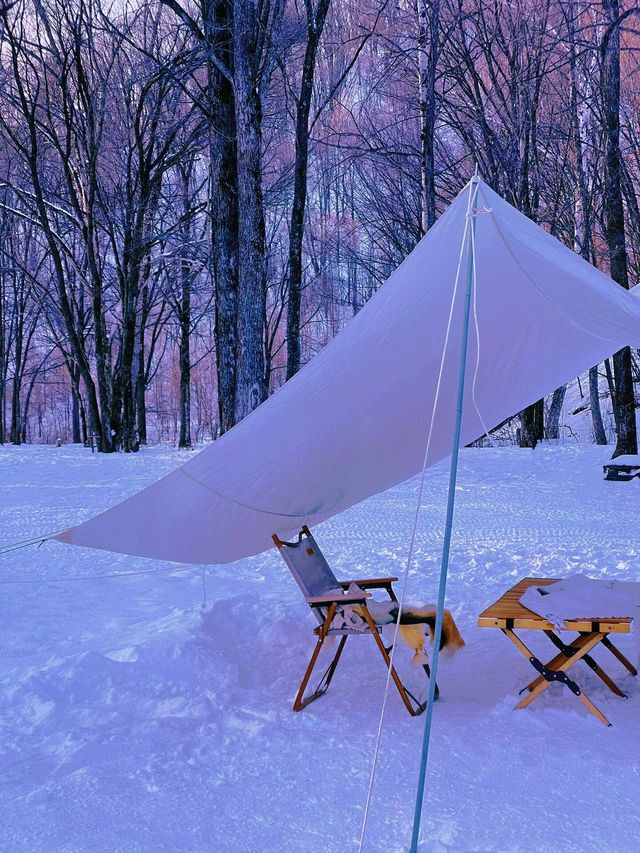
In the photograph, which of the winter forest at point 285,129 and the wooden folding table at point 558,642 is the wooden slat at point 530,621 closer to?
the wooden folding table at point 558,642

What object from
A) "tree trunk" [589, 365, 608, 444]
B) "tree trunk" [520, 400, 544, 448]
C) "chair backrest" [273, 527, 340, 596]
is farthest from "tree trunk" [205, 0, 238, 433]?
"tree trunk" [589, 365, 608, 444]

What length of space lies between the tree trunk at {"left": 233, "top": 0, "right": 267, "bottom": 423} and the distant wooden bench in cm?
491

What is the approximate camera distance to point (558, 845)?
2.35 metres

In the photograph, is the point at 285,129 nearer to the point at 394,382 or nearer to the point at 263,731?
the point at 394,382

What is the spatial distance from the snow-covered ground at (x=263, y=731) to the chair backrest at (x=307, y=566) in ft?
1.36

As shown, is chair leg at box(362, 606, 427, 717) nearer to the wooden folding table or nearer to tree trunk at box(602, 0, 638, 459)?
the wooden folding table

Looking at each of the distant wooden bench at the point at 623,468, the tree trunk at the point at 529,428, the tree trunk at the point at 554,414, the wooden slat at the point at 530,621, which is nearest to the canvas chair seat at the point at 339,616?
the wooden slat at the point at 530,621

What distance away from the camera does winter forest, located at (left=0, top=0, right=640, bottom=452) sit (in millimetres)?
10477

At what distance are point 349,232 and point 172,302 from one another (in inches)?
205

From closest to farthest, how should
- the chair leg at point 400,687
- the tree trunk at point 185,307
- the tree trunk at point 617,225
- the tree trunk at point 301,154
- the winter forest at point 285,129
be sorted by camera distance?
1. the chair leg at point 400,687
2. the winter forest at point 285,129
3. the tree trunk at point 301,154
4. the tree trunk at point 617,225
5. the tree trunk at point 185,307

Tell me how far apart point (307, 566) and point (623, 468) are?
7699mm

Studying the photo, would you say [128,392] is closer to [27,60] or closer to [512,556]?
[27,60]

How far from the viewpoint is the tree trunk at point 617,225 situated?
11.8m

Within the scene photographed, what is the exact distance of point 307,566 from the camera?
165 inches
